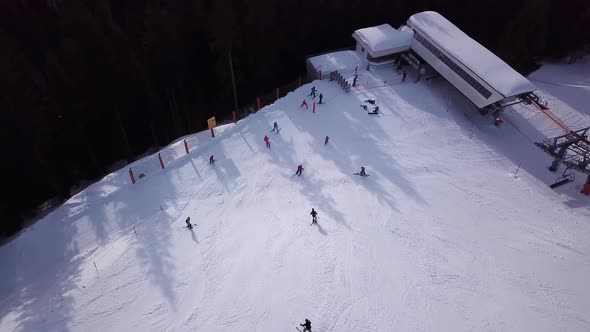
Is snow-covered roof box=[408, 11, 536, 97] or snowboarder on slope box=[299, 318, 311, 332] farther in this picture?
snow-covered roof box=[408, 11, 536, 97]

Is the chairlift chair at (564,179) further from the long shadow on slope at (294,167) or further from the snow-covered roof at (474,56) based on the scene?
the long shadow on slope at (294,167)

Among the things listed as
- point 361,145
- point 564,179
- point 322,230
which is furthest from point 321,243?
point 564,179

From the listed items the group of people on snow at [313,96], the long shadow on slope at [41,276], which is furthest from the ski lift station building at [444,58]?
the long shadow on slope at [41,276]

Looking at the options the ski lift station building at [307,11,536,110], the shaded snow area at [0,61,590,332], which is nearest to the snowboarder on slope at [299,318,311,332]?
the shaded snow area at [0,61,590,332]

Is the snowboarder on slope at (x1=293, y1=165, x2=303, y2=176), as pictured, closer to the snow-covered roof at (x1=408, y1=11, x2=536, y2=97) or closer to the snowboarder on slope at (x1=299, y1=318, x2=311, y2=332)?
the snowboarder on slope at (x1=299, y1=318, x2=311, y2=332)

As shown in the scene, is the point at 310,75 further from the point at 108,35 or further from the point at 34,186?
the point at 34,186

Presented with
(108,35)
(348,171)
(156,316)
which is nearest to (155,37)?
(108,35)
